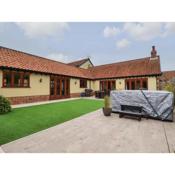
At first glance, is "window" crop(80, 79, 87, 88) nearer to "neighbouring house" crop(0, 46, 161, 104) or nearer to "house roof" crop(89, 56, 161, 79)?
"neighbouring house" crop(0, 46, 161, 104)

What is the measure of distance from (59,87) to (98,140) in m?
10.9

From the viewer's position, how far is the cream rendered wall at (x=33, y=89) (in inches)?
361

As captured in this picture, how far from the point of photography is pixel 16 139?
3377mm

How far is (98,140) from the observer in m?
3.35

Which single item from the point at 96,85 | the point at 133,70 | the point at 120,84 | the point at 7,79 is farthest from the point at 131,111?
the point at 96,85

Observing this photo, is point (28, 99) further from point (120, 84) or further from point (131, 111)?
point (120, 84)

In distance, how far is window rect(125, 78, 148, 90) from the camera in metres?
15.1

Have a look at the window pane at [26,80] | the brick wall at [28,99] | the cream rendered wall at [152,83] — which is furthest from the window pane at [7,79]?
the cream rendered wall at [152,83]

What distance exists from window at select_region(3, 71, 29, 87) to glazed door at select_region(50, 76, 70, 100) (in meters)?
2.85

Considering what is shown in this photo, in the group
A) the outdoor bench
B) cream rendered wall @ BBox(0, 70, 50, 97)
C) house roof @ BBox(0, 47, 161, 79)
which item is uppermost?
house roof @ BBox(0, 47, 161, 79)

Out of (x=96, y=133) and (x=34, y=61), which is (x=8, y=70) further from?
(x=96, y=133)

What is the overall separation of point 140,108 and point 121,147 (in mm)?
3125

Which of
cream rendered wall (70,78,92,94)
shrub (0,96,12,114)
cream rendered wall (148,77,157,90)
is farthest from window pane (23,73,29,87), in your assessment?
cream rendered wall (148,77,157,90)
